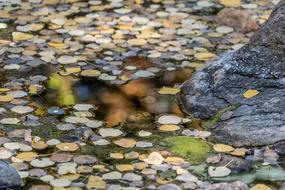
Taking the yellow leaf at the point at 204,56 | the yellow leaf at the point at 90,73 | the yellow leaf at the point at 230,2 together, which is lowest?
the yellow leaf at the point at 90,73

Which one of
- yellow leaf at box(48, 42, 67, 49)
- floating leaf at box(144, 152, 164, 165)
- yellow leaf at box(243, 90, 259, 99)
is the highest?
yellow leaf at box(48, 42, 67, 49)

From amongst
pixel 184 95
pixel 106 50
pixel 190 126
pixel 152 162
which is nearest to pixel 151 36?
pixel 106 50

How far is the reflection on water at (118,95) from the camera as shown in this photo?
4070 millimetres

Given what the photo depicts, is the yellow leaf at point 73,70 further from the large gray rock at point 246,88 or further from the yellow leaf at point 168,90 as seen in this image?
the large gray rock at point 246,88

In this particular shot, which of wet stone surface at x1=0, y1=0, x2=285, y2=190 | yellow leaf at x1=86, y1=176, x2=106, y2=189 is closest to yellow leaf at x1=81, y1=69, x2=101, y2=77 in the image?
wet stone surface at x1=0, y1=0, x2=285, y2=190

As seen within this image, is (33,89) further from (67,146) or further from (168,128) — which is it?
(168,128)

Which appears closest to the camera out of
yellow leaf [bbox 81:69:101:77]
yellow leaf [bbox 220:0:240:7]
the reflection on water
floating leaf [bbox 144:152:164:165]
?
floating leaf [bbox 144:152:164:165]

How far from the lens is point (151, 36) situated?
5.17 m

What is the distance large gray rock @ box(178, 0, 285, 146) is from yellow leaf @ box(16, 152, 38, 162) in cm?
94

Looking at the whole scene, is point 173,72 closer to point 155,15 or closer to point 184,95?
point 184,95

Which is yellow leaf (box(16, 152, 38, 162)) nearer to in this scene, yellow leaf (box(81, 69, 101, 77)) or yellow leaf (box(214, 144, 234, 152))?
yellow leaf (box(214, 144, 234, 152))

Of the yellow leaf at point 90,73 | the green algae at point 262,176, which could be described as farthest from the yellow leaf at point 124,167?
the yellow leaf at point 90,73

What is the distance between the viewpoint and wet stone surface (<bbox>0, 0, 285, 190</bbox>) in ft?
11.3

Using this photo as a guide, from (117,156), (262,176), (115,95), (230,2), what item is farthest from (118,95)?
(230,2)
